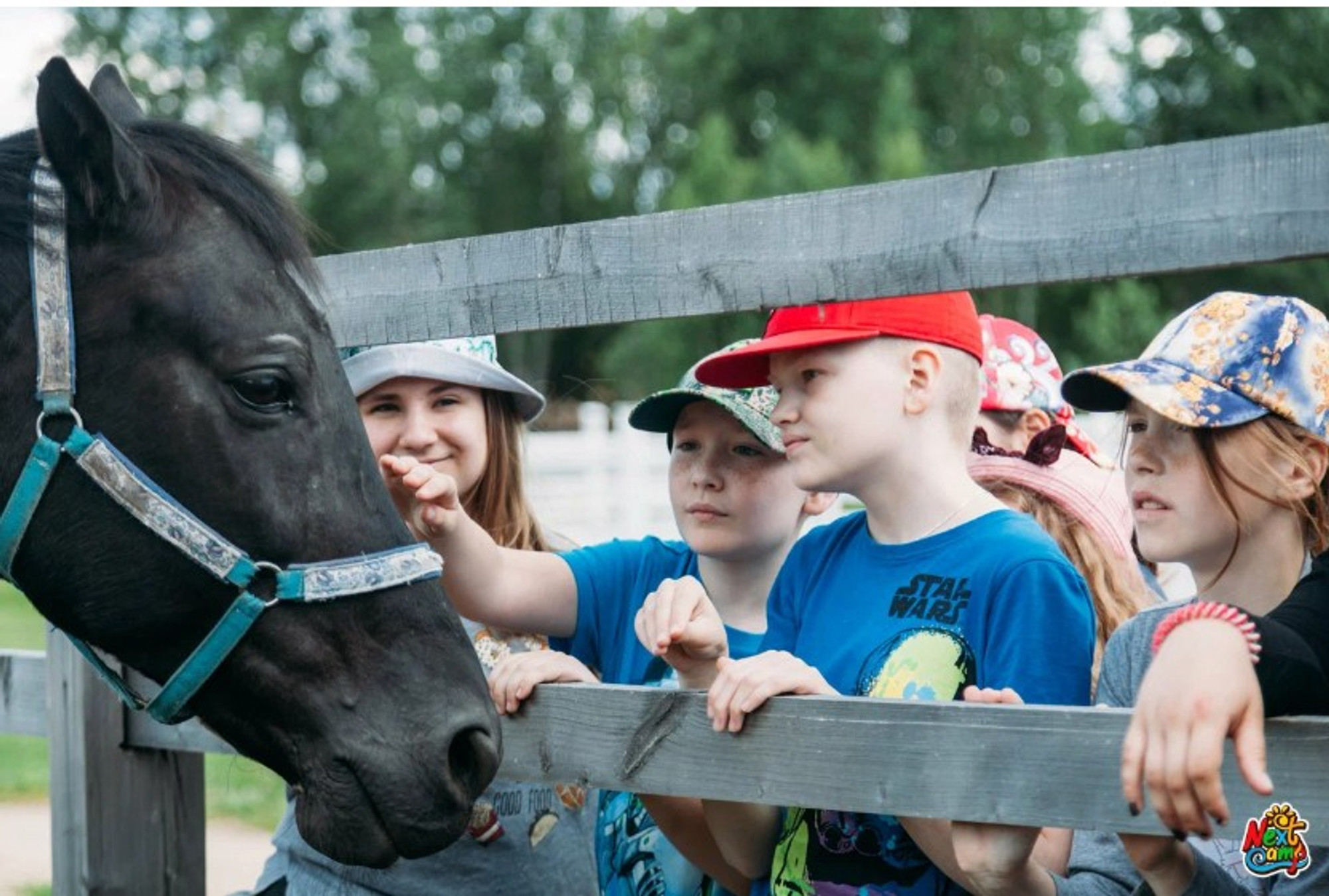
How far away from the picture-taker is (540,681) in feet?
7.61

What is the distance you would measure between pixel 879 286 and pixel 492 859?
4.74 ft

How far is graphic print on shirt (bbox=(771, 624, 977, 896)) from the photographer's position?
84.3 inches

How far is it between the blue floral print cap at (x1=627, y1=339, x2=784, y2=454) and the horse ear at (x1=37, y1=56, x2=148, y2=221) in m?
1.02

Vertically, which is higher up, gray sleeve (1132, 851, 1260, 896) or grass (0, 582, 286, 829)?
gray sleeve (1132, 851, 1260, 896)

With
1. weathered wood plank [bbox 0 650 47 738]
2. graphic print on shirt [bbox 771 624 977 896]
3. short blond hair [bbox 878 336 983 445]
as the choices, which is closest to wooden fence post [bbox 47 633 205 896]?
weathered wood plank [bbox 0 650 47 738]

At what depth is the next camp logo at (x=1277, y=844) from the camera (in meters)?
1.66

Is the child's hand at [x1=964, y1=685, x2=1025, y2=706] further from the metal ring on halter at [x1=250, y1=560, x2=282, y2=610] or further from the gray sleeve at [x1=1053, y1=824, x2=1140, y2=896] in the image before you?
the metal ring on halter at [x1=250, y1=560, x2=282, y2=610]

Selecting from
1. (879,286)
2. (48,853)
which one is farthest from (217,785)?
(879,286)

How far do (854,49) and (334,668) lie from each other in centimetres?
4554

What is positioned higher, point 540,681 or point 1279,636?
point 1279,636

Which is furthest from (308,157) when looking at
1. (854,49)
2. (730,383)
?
(730,383)

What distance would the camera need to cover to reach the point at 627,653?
284 centimetres

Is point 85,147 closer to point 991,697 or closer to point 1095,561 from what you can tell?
point 991,697

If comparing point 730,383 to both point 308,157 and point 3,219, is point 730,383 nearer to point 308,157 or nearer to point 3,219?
point 3,219
